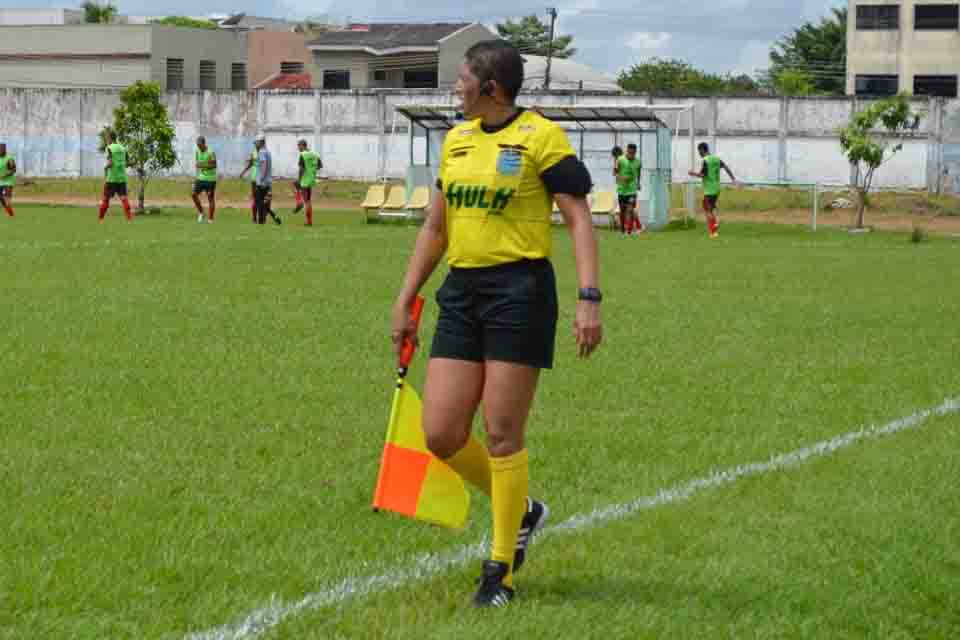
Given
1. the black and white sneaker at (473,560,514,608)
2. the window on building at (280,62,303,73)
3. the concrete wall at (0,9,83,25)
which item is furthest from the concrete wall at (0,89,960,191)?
the black and white sneaker at (473,560,514,608)

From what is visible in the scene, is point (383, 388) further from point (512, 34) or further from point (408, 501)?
point (512, 34)

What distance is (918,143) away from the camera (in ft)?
166

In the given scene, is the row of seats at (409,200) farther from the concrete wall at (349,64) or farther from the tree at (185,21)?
the tree at (185,21)

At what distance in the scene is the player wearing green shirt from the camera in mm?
34031

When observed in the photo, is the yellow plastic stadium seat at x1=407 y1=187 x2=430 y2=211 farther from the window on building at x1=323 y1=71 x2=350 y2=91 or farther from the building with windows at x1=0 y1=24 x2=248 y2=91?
the window on building at x1=323 y1=71 x2=350 y2=91

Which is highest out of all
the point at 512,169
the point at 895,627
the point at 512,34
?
the point at 512,34

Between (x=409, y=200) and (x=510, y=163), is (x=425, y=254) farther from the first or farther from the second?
(x=409, y=200)

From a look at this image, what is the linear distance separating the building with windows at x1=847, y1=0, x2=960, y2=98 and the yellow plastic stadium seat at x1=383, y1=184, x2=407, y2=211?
122 feet

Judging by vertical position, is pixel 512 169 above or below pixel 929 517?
above

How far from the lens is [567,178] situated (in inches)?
232

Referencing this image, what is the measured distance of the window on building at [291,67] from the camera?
88.4m

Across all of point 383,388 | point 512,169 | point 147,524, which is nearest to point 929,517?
point 512,169

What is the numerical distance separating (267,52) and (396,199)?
48919 millimetres

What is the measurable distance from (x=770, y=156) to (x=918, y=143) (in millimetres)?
4824
